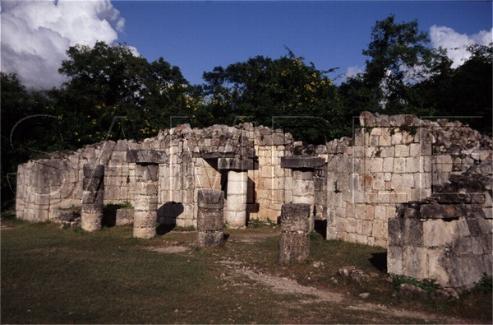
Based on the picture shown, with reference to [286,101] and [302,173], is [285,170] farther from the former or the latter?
[286,101]

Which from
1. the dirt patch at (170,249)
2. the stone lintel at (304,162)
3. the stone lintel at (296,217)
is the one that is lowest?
the dirt patch at (170,249)

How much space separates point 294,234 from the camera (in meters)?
12.0

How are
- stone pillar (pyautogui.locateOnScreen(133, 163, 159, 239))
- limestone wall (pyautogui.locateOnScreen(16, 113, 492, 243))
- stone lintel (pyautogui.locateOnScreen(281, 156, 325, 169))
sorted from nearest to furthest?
limestone wall (pyautogui.locateOnScreen(16, 113, 492, 243)), stone lintel (pyautogui.locateOnScreen(281, 156, 325, 169)), stone pillar (pyautogui.locateOnScreen(133, 163, 159, 239))

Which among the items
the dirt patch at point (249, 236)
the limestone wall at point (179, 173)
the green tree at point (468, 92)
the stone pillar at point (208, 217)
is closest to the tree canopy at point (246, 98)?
the green tree at point (468, 92)

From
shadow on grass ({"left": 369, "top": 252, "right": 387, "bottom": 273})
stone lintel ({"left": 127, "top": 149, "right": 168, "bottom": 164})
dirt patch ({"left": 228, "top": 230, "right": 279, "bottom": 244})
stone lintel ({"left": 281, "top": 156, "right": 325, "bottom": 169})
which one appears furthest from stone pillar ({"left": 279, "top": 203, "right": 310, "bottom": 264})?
stone lintel ({"left": 127, "top": 149, "right": 168, "bottom": 164})

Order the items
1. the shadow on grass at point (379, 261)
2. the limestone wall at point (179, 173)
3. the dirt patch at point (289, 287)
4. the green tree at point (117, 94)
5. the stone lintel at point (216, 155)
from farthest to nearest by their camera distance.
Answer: the green tree at point (117, 94)
the limestone wall at point (179, 173)
the stone lintel at point (216, 155)
the shadow on grass at point (379, 261)
the dirt patch at point (289, 287)

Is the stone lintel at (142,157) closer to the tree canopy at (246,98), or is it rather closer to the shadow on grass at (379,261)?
the shadow on grass at (379,261)

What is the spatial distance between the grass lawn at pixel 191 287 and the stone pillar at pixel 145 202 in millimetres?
1571

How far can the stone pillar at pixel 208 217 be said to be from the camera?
566 inches

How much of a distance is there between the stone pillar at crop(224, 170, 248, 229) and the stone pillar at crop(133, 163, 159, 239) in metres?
3.81

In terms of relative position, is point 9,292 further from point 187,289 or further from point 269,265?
point 269,265

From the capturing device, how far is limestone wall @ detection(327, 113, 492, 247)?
13.4 m

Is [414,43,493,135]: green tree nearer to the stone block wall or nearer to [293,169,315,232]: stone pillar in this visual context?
[293,169,315,232]: stone pillar

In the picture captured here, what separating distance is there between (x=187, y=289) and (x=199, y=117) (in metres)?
22.3
